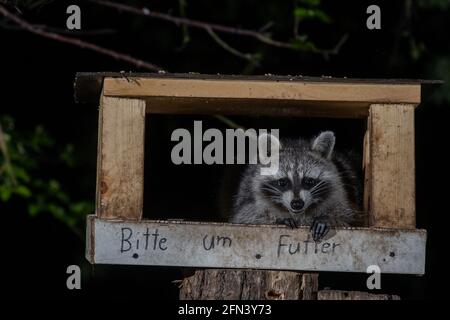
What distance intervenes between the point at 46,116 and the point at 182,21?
239 cm

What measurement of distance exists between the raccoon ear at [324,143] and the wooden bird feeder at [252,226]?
0.83 meters

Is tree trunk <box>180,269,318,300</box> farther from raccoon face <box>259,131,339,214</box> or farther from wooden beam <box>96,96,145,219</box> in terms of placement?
raccoon face <box>259,131,339,214</box>

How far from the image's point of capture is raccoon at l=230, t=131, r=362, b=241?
5.50 m

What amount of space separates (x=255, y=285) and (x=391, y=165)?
2.81ft

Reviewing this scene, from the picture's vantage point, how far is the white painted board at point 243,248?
4.63 metres

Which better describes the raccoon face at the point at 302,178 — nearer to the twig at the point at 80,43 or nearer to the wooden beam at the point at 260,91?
the wooden beam at the point at 260,91

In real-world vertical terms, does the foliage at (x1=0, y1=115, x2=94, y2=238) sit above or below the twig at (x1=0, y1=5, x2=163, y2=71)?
below

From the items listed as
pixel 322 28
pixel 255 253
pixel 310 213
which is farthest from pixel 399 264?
pixel 322 28

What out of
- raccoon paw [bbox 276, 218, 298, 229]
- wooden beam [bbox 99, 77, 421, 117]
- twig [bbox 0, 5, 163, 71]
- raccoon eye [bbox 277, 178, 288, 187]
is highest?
twig [bbox 0, 5, 163, 71]

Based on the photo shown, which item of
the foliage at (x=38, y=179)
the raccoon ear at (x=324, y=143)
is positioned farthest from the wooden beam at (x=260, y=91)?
the foliage at (x=38, y=179)

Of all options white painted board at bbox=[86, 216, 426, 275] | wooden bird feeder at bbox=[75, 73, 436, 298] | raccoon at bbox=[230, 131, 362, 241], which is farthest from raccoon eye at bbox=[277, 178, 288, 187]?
white painted board at bbox=[86, 216, 426, 275]

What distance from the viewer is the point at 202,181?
7496mm

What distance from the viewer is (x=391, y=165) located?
481 centimetres

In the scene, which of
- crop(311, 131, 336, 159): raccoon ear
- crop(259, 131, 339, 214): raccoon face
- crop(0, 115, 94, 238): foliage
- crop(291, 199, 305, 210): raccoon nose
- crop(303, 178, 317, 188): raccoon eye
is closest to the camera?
crop(291, 199, 305, 210): raccoon nose
